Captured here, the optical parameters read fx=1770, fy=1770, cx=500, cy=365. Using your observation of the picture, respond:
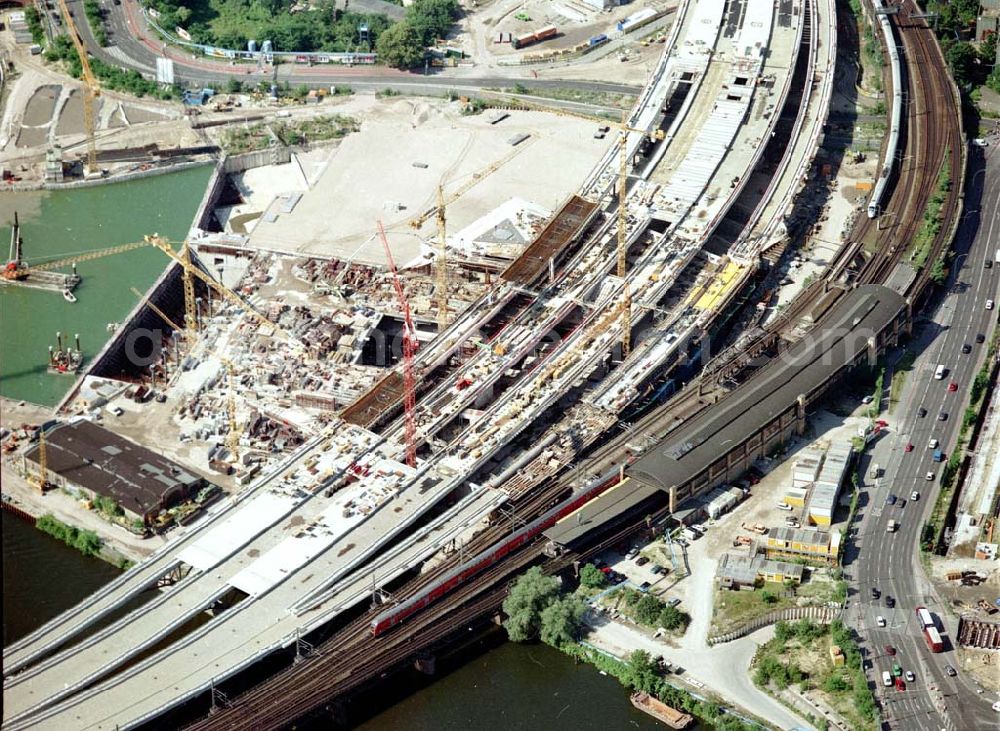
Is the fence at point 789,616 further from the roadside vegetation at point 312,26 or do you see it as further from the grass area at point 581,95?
the roadside vegetation at point 312,26

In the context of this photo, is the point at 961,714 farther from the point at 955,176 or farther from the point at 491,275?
the point at 955,176

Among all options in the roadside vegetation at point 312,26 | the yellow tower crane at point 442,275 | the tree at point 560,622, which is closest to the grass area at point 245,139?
the roadside vegetation at point 312,26

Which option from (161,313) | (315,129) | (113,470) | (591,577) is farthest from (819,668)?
(315,129)

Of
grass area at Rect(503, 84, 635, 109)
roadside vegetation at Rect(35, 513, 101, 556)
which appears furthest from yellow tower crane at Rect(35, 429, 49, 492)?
grass area at Rect(503, 84, 635, 109)

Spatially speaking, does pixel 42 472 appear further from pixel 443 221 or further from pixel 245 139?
pixel 245 139

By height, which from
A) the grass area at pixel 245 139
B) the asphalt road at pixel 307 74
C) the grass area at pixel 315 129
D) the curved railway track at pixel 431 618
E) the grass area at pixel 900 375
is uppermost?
the asphalt road at pixel 307 74

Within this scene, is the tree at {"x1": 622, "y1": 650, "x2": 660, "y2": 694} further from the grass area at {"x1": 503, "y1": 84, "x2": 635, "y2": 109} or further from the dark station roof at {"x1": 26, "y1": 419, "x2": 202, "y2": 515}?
the grass area at {"x1": 503, "y1": 84, "x2": 635, "y2": 109}
